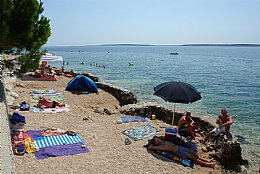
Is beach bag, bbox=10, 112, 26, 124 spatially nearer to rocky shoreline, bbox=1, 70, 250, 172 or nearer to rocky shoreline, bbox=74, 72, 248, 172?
rocky shoreline, bbox=1, 70, 250, 172

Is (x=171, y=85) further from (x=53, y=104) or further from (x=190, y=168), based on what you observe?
(x=53, y=104)

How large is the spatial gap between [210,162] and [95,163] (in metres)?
3.34

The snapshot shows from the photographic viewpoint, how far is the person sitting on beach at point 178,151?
6.50 meters

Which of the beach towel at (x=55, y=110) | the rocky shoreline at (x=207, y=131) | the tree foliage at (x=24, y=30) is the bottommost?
the rocky shoreline at (x=207, y=131)

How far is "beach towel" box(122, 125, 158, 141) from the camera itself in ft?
25.5

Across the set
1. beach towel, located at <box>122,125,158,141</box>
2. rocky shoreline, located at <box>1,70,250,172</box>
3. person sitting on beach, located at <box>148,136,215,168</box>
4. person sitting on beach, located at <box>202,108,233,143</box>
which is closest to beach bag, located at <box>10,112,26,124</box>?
rocky shoreline, located at <box>1,70,250,172</box>

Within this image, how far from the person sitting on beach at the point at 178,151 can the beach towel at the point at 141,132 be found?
95cm

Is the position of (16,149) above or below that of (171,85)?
below

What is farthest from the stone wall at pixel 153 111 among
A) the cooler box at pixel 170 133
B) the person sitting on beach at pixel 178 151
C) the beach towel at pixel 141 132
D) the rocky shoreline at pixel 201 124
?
the person sitting on beach at pixel 178 151

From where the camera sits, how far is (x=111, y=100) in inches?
596

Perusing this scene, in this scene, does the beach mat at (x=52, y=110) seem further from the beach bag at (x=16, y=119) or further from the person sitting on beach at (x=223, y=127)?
the person sitting on beach at (x=223, y=127)

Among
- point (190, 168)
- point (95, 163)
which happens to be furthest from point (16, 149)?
point (190, 168)

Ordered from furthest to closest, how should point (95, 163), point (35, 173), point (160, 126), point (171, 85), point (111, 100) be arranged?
point (111, 100)
point (160, 126)
point (171, 85)
point (95, 163)
point (35, 173)

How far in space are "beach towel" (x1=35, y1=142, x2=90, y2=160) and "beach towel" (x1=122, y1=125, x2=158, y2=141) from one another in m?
1.83
